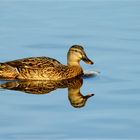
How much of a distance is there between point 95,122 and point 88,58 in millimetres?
5141

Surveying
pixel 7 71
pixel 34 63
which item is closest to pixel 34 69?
pixel 34 63

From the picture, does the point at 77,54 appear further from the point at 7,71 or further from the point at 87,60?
the point at 7,71

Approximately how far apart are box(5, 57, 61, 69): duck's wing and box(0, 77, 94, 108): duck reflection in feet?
1.31

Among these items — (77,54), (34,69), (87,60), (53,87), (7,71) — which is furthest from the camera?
(77,54)

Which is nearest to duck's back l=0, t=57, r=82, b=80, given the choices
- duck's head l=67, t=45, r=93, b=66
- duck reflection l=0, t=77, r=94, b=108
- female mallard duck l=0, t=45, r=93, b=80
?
female mallard duck l=0, t=45, r=93, b=80

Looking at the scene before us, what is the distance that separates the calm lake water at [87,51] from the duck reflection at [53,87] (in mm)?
158

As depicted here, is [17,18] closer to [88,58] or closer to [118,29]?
[118,29]

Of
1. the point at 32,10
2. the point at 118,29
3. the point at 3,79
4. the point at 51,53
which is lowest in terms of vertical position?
the point at 3,79

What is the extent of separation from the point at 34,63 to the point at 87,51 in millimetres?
2087

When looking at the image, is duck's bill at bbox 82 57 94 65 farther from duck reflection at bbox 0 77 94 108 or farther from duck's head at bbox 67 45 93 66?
duck reflection at bbox 0 77 94 108

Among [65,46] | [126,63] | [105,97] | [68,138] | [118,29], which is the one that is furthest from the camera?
[118,29]

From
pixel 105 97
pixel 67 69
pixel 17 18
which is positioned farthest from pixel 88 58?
pixel 17 18

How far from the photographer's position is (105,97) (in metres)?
17.1

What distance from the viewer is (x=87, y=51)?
21359 millimetres
